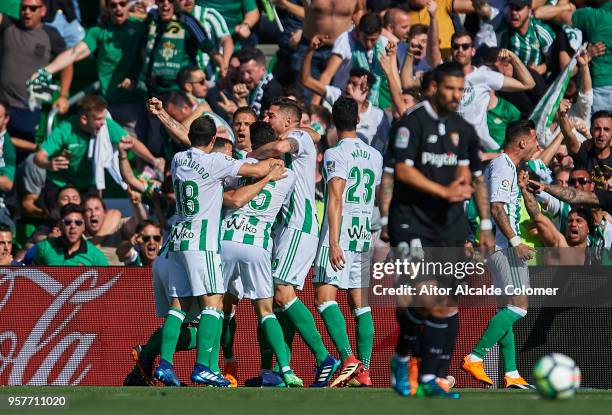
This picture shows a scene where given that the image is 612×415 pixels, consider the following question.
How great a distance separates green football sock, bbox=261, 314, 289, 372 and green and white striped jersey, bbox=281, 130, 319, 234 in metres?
0.89

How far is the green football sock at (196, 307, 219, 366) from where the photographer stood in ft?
34.3

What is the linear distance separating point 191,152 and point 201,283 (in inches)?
43.4

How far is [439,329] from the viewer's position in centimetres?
885

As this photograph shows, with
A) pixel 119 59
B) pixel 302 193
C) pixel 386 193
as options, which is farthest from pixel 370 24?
pixel 386 193

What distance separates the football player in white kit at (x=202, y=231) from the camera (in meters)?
10.5

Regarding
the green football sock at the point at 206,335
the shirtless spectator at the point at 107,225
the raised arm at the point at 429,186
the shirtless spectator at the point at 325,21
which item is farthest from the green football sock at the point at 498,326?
the shirtless spectator at the point at 325,21

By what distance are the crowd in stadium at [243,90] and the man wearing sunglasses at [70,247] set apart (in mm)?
14

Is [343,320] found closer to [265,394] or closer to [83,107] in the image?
[265,394]

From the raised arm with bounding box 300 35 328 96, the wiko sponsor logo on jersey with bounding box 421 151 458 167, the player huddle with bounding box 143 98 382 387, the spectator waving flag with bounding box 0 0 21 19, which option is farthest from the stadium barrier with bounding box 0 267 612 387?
the spectator waving flag with bounding box 0 0 21 19

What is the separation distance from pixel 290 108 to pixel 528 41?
481 centimetres

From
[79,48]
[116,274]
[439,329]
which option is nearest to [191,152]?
[116,274]

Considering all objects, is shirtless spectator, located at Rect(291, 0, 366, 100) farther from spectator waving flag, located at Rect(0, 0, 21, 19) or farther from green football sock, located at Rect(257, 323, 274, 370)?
green football sock, located at Rect(257, 323, 274, 370)

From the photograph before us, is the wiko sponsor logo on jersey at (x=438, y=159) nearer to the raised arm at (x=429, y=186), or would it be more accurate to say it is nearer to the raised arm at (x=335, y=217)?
the raised arm at (x=429, y=186)

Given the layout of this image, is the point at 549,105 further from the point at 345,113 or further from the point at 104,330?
the point at 104,330
